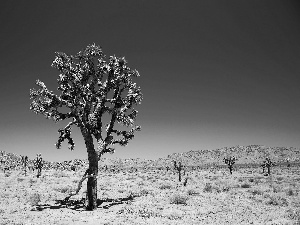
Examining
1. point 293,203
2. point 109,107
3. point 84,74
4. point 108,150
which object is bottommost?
point 293,203

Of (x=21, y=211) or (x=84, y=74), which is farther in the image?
(x=84, y=74)

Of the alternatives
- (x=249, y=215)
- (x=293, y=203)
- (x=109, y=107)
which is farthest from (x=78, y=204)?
(x=293, y=203)

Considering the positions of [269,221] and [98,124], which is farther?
[98,124]

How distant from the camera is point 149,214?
49.9 feet

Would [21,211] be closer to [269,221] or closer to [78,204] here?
[78,204]

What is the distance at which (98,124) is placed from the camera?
1816cm

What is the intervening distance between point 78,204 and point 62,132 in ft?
17.5

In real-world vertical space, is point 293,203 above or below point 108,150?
below

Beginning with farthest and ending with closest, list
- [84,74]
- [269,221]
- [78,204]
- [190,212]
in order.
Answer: [78,204] < [84,74] < [190,212] < [269,221]

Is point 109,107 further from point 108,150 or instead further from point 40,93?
point 40,93

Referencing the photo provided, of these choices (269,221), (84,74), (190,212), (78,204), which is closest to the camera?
(269,221)

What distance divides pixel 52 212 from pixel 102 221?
3883 millimetres

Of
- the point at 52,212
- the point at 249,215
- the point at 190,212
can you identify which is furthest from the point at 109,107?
the point at 249,215

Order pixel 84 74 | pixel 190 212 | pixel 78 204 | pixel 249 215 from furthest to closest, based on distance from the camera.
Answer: pixel 78 204, pixel 84 74, pixel 190 212, pixel 249 215
